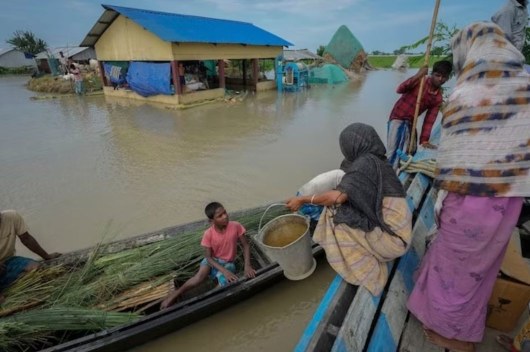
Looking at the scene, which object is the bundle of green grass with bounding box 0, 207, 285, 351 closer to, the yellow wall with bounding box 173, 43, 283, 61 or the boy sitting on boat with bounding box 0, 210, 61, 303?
the boy sitting on boat with bounding box 0, 210, 61, 303

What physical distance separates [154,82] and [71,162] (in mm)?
7476

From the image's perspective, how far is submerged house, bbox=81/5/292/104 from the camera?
43.0 feet

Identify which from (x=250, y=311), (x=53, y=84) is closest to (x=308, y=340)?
(x=250, y=311)

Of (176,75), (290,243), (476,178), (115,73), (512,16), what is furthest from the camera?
(115,73)

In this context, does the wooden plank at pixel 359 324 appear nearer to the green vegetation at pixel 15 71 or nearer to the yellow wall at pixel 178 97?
the yellow wall at pixel 178 97

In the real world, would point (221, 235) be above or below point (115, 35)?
below

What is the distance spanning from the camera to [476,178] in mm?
1475

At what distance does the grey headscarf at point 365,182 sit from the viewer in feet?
5.60

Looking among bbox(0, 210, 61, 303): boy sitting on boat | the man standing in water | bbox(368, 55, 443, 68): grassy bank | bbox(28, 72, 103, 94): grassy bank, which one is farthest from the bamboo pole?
bbox(28, 72, 103, 94): grassy bank

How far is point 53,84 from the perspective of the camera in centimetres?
1922

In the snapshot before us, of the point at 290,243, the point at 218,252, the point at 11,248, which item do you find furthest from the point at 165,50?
the point at 290,243

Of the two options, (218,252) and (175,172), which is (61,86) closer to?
(175,172)

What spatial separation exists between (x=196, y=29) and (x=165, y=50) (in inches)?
107

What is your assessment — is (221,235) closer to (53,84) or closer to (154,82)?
(154,82)
